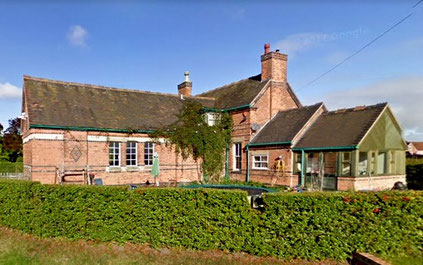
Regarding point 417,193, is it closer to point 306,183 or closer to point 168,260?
point 168,260

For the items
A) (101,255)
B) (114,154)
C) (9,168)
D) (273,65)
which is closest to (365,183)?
(273,65)

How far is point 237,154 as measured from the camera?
24.1 meters

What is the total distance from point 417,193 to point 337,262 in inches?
108

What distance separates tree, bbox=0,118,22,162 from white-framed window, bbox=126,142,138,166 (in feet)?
74.8

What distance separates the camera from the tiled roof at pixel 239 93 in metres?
23.7

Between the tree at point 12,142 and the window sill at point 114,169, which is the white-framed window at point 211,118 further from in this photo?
the tree at point 12,142

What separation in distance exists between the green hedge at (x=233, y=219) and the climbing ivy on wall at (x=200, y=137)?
43.3ft

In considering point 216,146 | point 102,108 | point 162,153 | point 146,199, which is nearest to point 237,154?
→ point 216,146

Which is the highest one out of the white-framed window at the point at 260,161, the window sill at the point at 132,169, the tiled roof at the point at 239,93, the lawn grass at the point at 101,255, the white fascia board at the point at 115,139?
the tiled roof at the point at 239,93

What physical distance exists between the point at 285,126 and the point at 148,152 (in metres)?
10.7

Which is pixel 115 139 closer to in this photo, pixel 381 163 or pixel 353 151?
pixel 353 151

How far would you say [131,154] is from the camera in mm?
21141

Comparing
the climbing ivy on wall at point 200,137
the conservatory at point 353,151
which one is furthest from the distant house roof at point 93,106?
the conservatory at point 353,151

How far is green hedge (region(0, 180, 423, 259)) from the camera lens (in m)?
7.15
